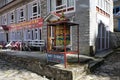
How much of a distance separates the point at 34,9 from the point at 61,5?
4660 mm

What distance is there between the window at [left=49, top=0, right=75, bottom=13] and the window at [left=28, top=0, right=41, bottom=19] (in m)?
2.05

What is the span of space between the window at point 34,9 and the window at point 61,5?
80.6 inches

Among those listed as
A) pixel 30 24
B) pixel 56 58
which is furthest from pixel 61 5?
pixel 56 58

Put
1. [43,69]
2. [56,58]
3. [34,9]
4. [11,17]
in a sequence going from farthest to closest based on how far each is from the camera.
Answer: [11,17] < [34,9] < [43,69] < [56,58]

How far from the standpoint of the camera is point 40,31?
15688 mm

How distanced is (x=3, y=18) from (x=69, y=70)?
21.1m

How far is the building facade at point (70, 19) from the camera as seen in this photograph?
10906 millimetres

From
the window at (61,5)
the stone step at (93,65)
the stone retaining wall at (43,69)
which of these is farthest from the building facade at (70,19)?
the stone retaining wall at (43,69)

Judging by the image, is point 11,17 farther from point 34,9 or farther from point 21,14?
point 34,9

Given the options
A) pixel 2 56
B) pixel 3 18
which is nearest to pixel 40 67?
pixel 2 56

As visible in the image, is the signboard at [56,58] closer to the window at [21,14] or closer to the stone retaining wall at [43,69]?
the stone retaining wall at [43,69]

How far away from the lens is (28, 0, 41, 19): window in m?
15.7

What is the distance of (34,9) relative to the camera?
1664cm

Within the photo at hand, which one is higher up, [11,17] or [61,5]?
[11,17]
